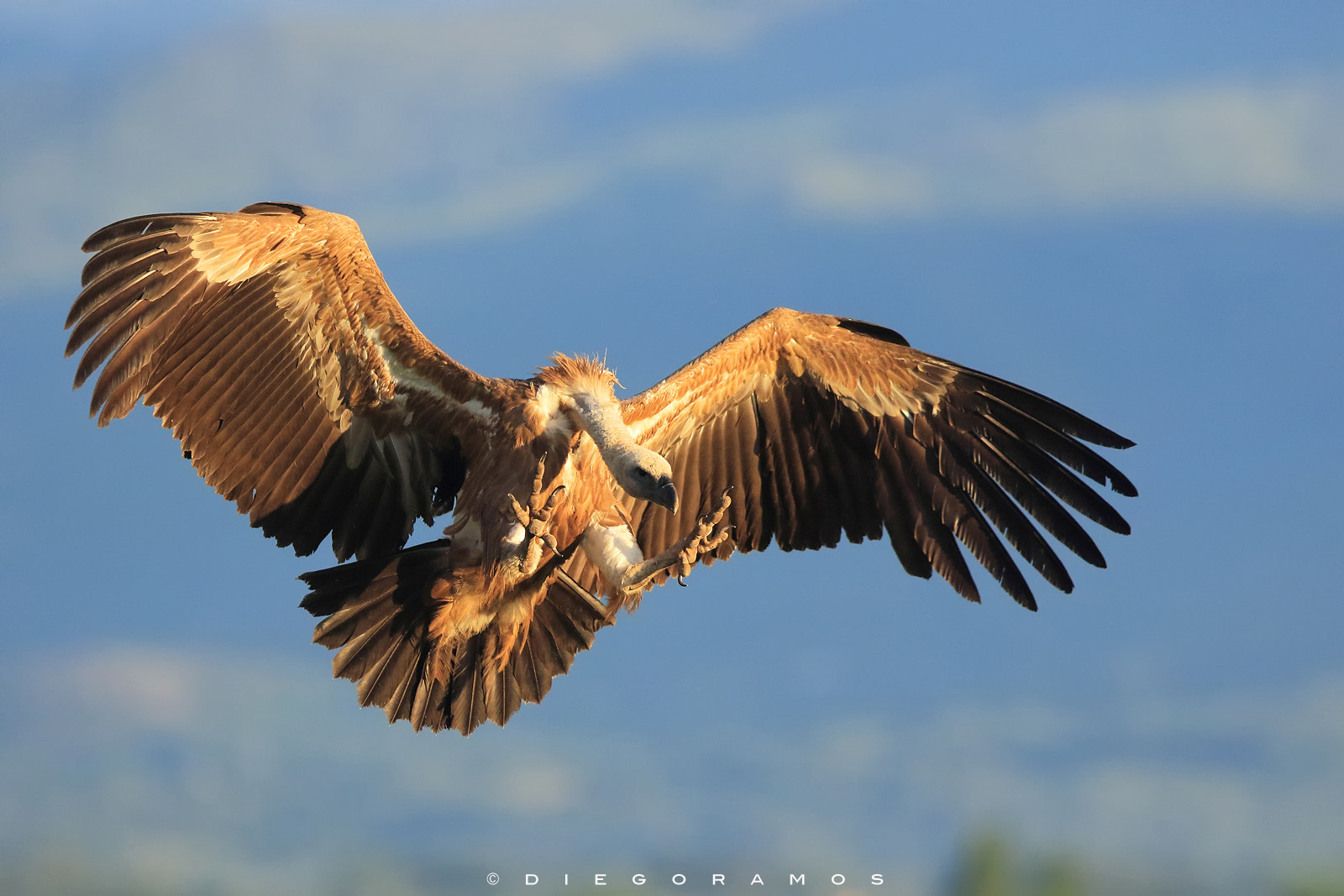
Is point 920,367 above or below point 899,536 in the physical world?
above

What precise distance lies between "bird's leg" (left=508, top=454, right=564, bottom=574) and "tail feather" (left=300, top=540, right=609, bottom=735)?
1.24 ft

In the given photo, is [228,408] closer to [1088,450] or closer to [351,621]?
[351,621]

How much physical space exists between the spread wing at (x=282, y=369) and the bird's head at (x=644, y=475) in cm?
88

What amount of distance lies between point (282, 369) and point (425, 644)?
160 cm

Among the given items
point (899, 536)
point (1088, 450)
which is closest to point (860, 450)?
point (899, 536)

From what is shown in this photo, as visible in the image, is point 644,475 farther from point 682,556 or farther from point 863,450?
point 863,450

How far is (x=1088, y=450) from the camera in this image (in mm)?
7727

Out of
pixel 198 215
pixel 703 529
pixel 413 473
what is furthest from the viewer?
pixel 413 473

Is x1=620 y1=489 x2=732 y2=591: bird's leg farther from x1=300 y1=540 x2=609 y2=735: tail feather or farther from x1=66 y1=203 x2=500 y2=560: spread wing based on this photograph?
x1=66 y1=203 x2=500 y2=560: spread wing

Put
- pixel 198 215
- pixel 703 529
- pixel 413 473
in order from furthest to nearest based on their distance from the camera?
pixel 413 473
pixel 198 215
pixel 703 529

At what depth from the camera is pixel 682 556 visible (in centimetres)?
704

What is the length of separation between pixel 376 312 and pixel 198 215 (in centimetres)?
99

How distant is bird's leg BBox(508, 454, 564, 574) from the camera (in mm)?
7047

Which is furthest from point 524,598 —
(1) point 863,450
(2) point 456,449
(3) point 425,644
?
(1) point 863,450
